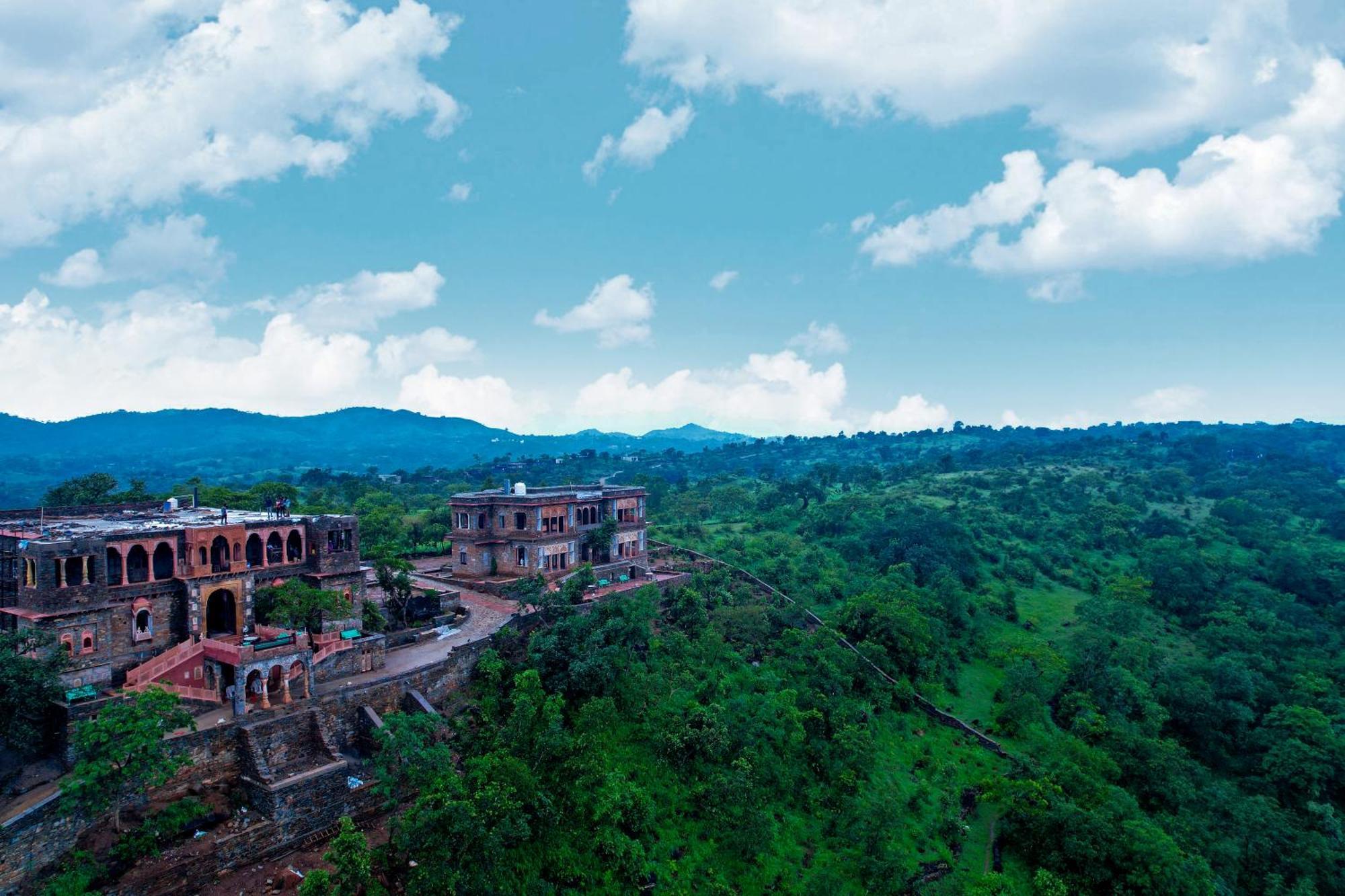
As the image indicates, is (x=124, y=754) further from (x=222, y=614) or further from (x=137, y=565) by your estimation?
(x=222, y=614)

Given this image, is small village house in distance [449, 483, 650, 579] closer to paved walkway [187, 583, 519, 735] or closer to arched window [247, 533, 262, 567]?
paved walkway [187, 583, 519, 735]

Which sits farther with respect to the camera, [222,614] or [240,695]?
[222,614]

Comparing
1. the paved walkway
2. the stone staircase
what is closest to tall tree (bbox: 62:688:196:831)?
the paved walkway

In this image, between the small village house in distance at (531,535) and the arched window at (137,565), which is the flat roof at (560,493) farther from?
the arched window at (137,565)

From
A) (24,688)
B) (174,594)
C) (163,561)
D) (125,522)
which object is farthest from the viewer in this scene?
(125,522)

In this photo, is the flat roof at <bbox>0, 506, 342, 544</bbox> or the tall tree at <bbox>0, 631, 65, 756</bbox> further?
the flat roof at <bbox>0, 506, 342, 544</bbox>

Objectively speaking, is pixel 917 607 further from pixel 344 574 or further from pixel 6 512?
pixel 6 512

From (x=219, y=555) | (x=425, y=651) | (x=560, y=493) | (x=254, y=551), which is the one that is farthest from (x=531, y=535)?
(x=219, y=555)
